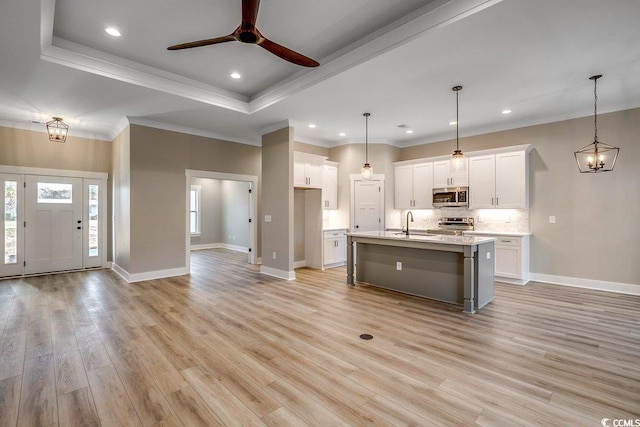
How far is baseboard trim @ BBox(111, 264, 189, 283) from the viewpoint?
18.3 feet

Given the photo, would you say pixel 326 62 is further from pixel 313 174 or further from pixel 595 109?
pixel 595 109

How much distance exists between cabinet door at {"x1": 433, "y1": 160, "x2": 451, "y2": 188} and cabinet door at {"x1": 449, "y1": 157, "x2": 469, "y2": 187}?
0.34ft

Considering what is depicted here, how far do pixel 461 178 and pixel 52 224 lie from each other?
28.8ft

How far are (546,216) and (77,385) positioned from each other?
707 cm

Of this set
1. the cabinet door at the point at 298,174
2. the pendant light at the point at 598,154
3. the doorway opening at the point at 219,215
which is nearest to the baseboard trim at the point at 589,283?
the pendant light at the point at 598,154

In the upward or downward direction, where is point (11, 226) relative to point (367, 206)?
downward

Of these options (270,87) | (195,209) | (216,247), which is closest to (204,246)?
(216,247)

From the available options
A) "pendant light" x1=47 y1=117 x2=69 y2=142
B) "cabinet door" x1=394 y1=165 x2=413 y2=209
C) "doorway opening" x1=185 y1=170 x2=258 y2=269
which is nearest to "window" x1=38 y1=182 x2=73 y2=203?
"pendant light" x1=47 y1=117 x2=69 y2=142

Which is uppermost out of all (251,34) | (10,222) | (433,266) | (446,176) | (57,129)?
(57,129)

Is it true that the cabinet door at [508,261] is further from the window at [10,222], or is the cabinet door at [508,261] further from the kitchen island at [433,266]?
the window at [10,222]

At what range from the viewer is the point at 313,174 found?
22.4 feet

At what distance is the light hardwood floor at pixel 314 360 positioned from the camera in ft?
6.66

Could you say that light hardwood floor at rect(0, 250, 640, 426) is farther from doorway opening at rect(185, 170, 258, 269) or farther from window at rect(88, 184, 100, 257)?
doorway opening at rect(185, 170, 258, 269)

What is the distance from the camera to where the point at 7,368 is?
257cm
